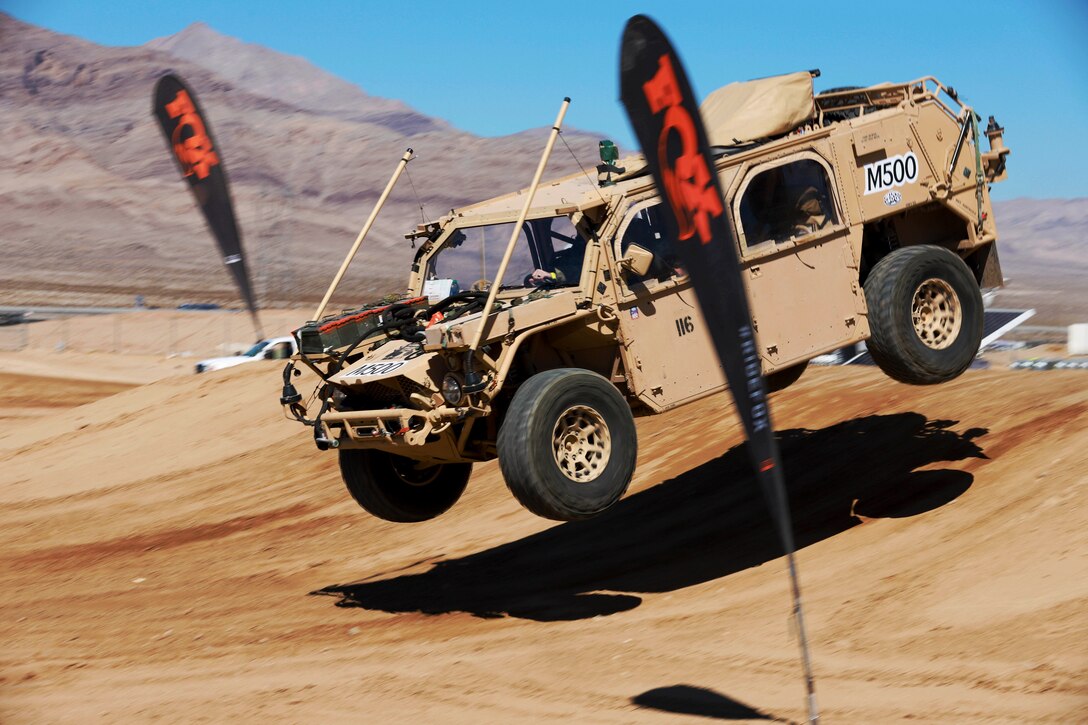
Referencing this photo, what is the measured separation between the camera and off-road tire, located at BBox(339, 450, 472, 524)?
10.9 m

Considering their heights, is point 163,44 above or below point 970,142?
above

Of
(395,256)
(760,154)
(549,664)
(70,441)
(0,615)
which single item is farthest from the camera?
(395,256)

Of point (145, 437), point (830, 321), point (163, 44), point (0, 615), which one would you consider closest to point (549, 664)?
point (830, 321)

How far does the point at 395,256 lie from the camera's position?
288ft

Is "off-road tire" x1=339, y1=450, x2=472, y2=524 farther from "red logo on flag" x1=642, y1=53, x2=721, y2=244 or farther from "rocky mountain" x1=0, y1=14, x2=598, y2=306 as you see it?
"rocky mountain" x1=0, y1=14, x2=598, y2=306

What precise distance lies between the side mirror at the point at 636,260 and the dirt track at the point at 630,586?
2787 mm

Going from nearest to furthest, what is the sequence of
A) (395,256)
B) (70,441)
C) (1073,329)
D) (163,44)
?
1. (1073,329)
2. (70,441)
3. (395,256)
4. (163,44)

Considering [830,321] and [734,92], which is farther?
[734,92]

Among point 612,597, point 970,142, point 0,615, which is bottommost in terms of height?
point 612,597

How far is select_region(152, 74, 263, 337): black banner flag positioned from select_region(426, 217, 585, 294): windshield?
2.88 m

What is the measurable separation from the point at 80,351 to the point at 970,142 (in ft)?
111

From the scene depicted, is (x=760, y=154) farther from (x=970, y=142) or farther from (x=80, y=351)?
(x=80, y=351)

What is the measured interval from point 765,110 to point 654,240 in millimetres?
1965

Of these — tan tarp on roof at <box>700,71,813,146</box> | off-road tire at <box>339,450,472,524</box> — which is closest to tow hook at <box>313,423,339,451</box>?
off-road tire at <box>339,450,472,524</box>
